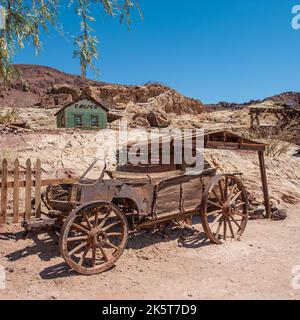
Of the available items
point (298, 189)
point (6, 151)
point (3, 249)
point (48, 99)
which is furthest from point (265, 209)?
point (48, 99)

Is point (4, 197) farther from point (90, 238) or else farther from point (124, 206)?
point (90, 238)

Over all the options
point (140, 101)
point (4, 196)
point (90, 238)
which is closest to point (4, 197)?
point (4, 196)

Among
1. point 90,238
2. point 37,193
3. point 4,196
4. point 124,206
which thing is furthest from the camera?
point 37,193

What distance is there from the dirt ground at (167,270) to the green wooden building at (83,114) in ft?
64.0

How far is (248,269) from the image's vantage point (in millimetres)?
4727

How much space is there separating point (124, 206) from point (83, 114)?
2046 cm

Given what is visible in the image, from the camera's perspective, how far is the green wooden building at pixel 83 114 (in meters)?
24.6

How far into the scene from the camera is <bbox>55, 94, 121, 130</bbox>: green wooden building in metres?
24.6

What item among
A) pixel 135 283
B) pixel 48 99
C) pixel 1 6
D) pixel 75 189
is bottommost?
pixel 135 283

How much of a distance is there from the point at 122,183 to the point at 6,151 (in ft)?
17.0

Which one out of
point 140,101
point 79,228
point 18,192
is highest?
point 140,101

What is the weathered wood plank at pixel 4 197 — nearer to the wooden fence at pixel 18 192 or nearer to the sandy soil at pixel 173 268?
the wooden fence at pixel 18 192

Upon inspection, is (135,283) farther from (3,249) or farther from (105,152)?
(105,152)

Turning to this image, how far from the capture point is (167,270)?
4.73 m
